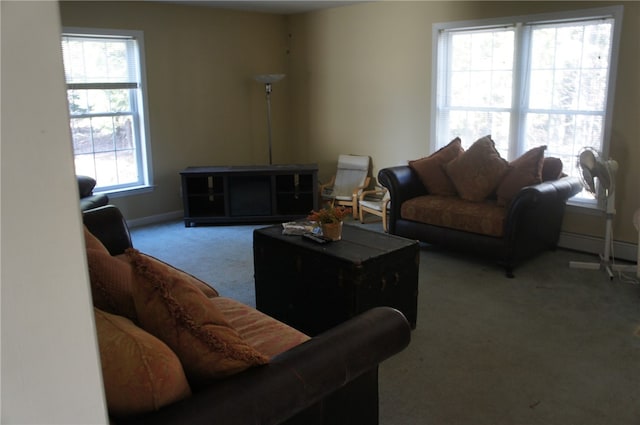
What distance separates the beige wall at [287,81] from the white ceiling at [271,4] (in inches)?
6.0

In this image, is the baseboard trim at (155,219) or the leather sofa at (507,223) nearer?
Answer: the leather sofa at (507,223)

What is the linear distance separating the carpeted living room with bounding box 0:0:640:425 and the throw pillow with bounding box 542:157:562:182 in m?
0.04

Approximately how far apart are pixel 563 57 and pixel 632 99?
0.68 meters

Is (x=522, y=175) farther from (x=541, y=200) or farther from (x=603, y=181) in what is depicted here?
(x=603, y=181)

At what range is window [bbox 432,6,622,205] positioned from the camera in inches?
177

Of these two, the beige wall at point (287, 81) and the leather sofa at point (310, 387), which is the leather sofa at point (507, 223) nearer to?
the beige wall at point (287, 81)

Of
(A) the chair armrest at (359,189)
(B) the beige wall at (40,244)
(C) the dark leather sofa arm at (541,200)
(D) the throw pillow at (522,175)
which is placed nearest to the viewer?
(B) the beige wall at (40,244)

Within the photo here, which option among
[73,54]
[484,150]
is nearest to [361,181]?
[484,150]

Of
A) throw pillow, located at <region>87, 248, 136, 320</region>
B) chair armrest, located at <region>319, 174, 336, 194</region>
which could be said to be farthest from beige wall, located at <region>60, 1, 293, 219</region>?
throw pillow, located at <region>87, 248, 136, 320</region>

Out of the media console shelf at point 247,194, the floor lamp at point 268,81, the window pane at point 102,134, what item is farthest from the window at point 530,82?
the window pane at point 102,134

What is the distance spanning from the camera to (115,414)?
1355 millimetres

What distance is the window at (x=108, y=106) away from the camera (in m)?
5.45

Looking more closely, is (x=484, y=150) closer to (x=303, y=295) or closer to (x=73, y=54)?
(x=303, y=295)

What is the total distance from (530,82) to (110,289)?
14.2ft
